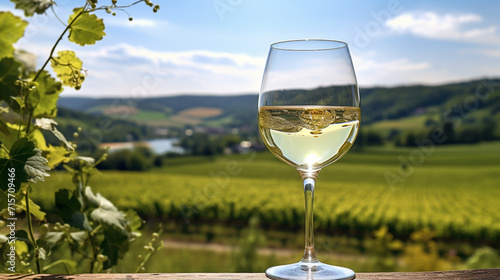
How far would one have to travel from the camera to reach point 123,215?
3.63ft

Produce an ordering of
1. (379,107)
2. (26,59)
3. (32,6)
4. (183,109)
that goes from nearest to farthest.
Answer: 1. (32,6)
2. (26,59)
3. (183,109)
4. (379,107)

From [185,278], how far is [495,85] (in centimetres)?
6062

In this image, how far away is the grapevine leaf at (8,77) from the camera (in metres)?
0.91

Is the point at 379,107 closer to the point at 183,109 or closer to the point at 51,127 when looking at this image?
the point at 183,109

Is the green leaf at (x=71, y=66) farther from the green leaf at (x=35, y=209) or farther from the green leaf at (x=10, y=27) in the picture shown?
the green leaf at (x=35, y=209)

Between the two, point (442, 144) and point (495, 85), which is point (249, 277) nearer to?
point (442, 144)

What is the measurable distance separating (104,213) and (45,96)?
293 millimetres

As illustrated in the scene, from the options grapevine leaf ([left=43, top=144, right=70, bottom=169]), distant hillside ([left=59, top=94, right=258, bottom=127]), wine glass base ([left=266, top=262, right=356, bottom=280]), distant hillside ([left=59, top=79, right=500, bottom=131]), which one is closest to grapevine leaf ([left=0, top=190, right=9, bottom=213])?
grapevine leaf ([left=43, top=144, right=70, bottom=169])

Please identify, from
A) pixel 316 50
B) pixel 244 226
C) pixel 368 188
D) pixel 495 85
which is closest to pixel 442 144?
pixel 495 85

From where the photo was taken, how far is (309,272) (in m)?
0.89

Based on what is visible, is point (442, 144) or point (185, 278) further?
point (442, 144)

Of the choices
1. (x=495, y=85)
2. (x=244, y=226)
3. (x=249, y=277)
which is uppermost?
(x=495, y=85)

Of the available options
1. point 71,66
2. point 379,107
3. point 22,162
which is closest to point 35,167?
point 22,162

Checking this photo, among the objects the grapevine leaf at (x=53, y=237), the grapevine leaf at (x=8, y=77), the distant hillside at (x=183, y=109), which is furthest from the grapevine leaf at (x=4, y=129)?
the distant hillside at (x=183, y=109)
